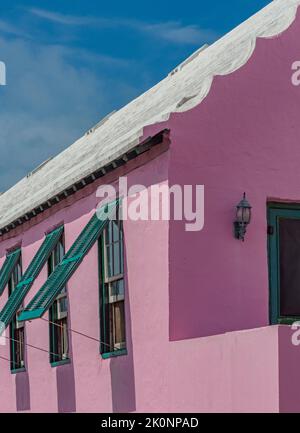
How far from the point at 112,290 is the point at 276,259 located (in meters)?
2.33

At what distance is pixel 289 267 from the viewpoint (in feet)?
44.2

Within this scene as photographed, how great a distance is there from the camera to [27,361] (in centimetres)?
1811

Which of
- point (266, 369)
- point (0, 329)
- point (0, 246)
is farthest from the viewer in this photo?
point (0, 246)

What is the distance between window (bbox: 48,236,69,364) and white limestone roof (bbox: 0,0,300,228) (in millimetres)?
875

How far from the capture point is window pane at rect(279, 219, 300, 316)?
13.4 m

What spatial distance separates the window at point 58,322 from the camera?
16328 mm

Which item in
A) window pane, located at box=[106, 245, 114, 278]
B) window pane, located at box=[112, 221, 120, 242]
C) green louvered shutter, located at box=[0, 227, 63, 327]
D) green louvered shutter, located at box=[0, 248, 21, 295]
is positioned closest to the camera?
window pane, located at box=[112, 221, 120, 242]

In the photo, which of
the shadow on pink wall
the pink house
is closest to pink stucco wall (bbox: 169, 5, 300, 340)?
the pink house

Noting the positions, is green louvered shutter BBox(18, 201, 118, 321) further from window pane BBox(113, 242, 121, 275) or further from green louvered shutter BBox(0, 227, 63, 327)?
green louvered shutter BBox(0, 227, 63, 327)

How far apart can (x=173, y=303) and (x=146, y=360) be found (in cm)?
94

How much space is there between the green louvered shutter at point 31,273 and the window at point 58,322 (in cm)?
17

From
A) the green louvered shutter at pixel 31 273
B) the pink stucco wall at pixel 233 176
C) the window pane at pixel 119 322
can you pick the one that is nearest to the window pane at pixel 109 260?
the window pane at pixel 119 322
